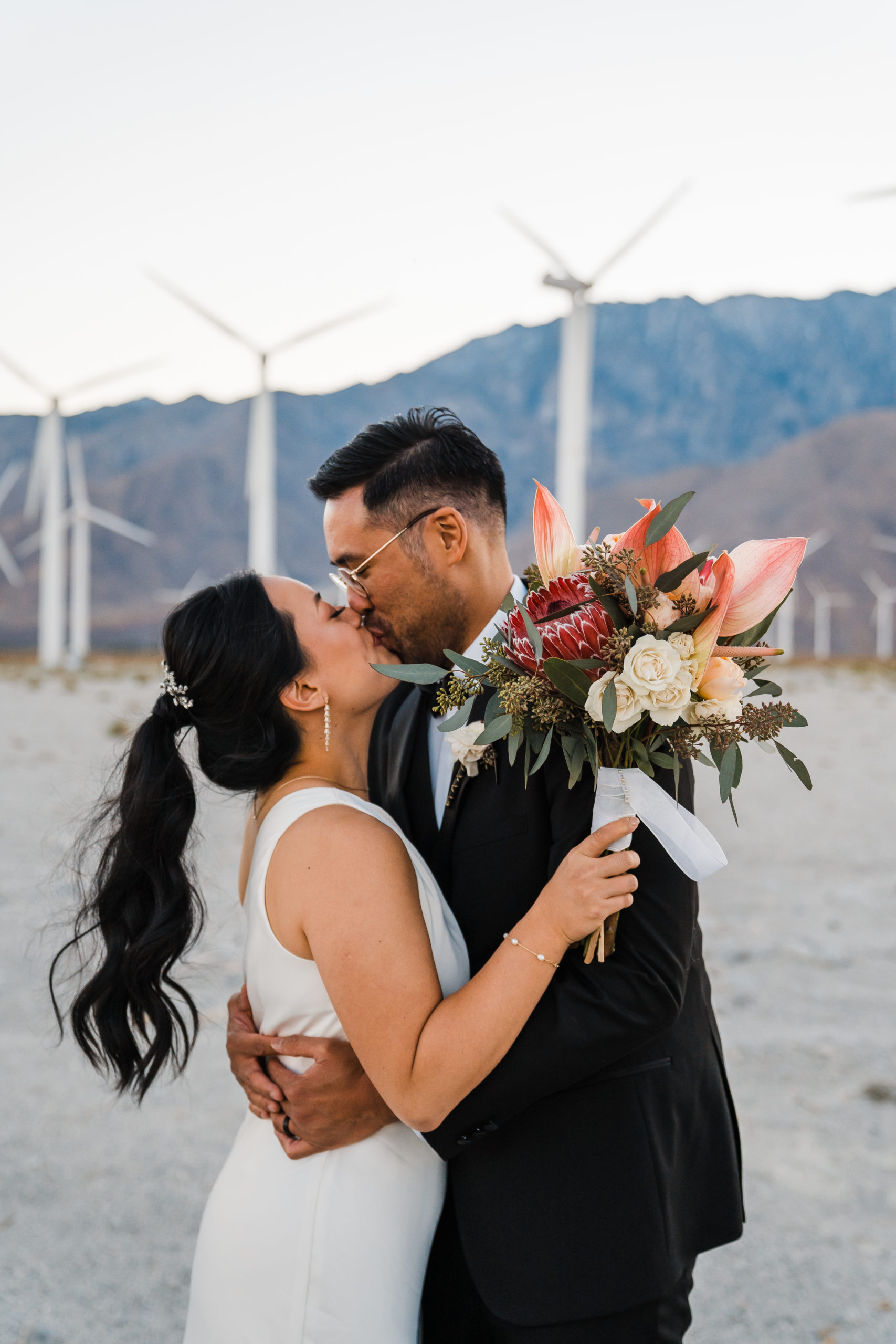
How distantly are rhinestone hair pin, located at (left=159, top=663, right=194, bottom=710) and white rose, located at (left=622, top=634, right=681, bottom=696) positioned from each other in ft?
5.74

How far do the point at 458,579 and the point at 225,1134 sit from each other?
4.80 meters

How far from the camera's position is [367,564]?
4.42 metres

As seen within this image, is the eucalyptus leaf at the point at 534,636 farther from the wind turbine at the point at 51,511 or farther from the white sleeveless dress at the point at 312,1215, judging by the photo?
the wind turbine at the point at 51,511

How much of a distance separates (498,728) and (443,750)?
1.44 m

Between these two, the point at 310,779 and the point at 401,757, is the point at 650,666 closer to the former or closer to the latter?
the point at 310,779

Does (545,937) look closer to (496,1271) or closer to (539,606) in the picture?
(539,606)

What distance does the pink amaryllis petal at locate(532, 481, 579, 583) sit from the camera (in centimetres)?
285

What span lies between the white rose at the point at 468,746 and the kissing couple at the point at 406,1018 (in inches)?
1.2

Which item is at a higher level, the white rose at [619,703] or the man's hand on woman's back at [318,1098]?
the white rose at [619,703]

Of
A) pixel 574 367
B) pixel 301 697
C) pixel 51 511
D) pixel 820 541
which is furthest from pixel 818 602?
pixel 301 697

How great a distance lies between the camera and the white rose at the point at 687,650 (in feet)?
8.40

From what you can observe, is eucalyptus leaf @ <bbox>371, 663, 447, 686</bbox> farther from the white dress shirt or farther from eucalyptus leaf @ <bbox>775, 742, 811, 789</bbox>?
the white dress shirt

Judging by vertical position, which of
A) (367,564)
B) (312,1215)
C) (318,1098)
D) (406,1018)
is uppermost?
(367,564)

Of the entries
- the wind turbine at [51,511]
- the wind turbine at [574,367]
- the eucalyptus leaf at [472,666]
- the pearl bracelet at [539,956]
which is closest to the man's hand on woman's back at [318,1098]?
the pearl bracelet at [539,956]
